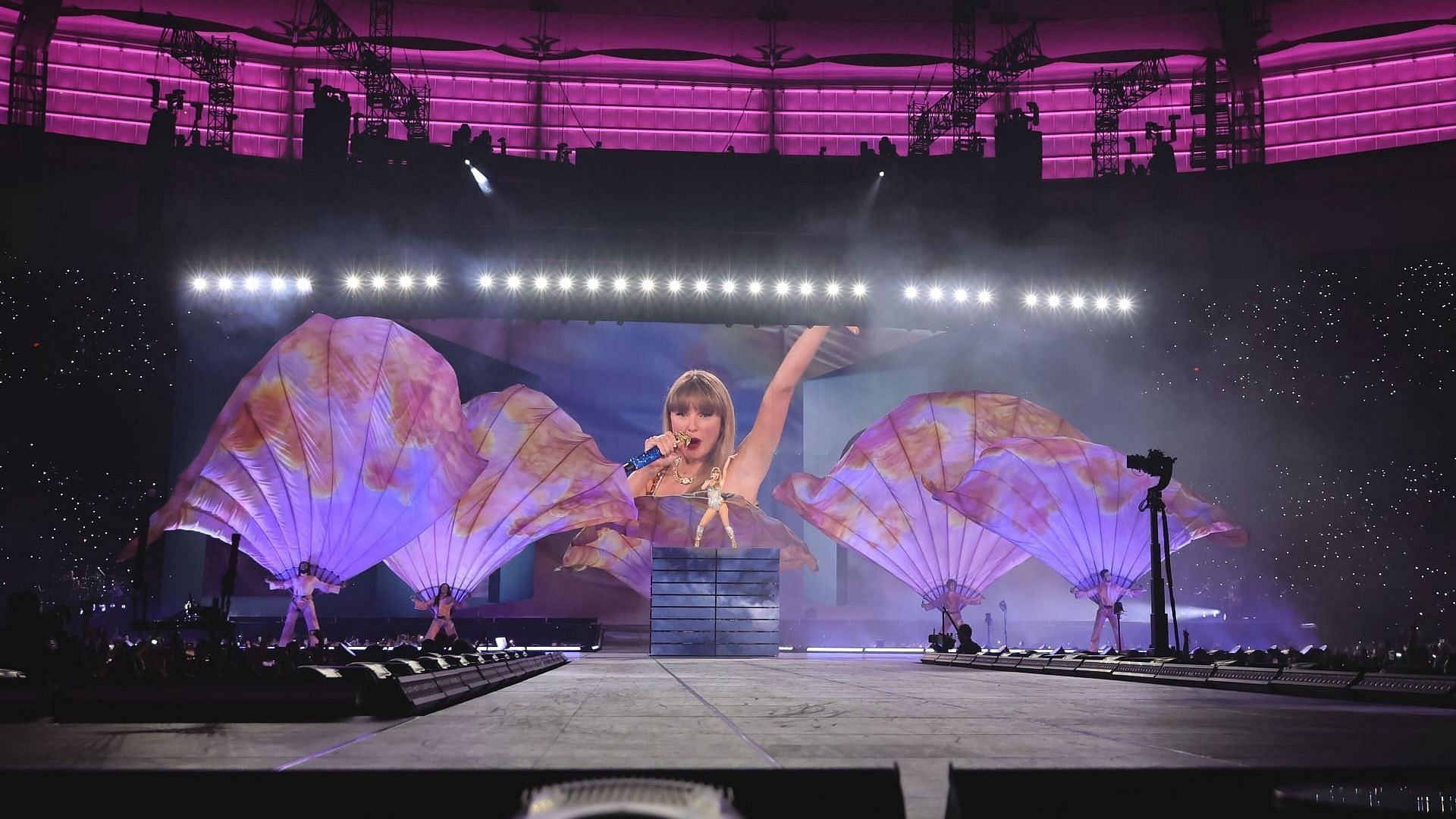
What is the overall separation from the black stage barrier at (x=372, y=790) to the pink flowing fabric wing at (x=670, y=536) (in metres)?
35.6

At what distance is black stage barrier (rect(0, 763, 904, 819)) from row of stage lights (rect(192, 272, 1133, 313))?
29617 millimetres

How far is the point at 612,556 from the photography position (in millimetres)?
39781

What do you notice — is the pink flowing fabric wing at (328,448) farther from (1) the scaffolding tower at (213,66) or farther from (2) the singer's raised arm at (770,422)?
(2) the singer's raised arm at (770,422)

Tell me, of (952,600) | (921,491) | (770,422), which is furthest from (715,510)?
(952,600)

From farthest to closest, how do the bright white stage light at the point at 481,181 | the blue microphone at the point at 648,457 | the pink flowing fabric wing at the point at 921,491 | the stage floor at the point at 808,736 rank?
1. the blue microphone at the point at 648,457
2. the pink flowing fabric wing at the point at 921,491
3. the bright white stage light at the point at 481,181
4. the stage floor at the point at 808,736

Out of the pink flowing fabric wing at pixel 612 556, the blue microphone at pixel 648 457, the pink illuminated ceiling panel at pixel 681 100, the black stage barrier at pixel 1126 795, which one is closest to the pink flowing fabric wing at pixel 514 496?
the blue microphone at pixel 648 457

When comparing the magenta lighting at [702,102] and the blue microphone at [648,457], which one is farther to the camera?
the blue microphone at [648,457]

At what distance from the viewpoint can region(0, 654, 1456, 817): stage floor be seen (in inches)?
203

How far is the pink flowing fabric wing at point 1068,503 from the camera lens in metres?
33.9

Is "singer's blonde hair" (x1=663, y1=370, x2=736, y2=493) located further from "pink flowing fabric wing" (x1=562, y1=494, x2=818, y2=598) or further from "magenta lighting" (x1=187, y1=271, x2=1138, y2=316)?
"magenta lighting" (x1=187, y1=271, x2=1138, y2=316)

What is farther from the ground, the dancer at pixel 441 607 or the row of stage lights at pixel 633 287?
the row of stage lights at pixel 633 287

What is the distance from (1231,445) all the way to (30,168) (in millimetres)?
35546

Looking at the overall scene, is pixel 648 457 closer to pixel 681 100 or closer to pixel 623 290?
pixel 623 290

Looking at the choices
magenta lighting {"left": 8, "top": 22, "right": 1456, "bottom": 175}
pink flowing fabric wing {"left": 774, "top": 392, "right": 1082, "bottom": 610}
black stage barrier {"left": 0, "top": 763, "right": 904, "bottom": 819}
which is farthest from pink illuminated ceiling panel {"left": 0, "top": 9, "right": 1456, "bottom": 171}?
black stage barrier {"left": 0, "top": 763, "right": 904, "bottom": 819}
